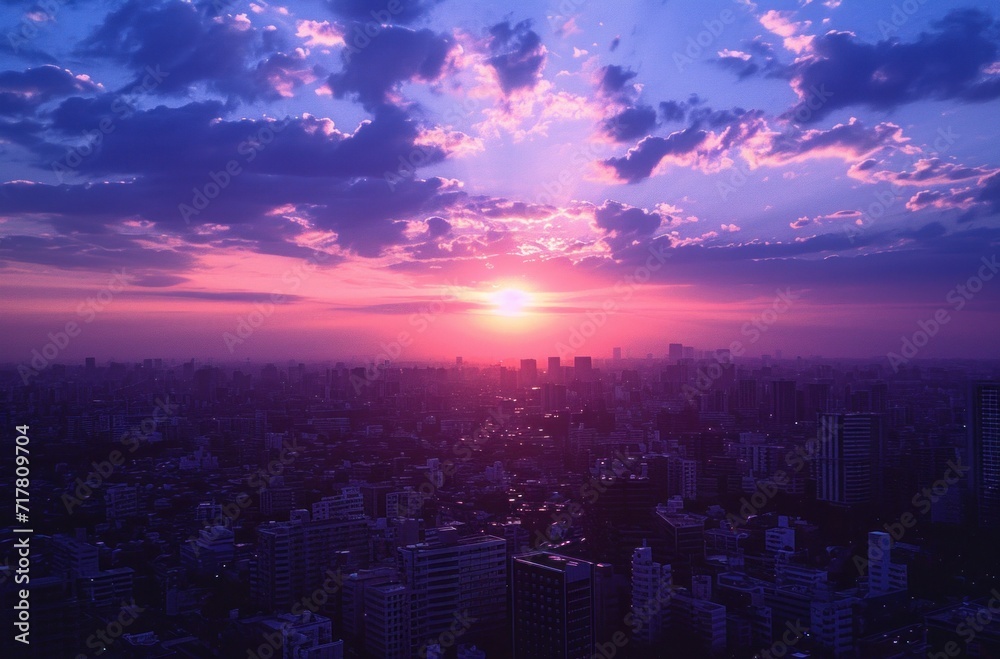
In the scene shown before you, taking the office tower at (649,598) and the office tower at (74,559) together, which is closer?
the office tower at (649,598)

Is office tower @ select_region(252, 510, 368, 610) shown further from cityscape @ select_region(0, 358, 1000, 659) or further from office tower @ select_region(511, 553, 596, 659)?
office tower @ select_region(511, 553, 596, 659)

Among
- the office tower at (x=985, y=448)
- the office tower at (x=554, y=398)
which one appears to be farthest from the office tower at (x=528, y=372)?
the office tower at (x=985, y=448)

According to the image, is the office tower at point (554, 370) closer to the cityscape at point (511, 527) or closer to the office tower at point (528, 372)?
the office tower at point (528, 372)

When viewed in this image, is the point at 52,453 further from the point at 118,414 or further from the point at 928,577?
the point at 928,577

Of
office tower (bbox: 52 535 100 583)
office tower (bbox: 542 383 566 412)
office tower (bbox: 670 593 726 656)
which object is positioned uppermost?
office tower (bbox: 542 383 566 412)

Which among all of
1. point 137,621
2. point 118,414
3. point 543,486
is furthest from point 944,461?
point 118,414

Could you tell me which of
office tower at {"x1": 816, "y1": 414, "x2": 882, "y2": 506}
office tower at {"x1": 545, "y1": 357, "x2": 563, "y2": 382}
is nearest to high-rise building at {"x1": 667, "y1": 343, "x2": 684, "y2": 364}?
office tower at {"x1": 545, "y1": 357, "x2": 563, "y2": 382}

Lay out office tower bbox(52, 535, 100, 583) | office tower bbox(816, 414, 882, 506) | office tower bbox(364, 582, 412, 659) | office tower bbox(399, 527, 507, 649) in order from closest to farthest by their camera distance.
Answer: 1. office tower bbox(364, 582, 412, 659)
2. office tower bbox(399, 527, 507, 649)
3. office tower bbox(52, 535, 100, 583)
4. office tower bbox(816, 414, 882, 506)

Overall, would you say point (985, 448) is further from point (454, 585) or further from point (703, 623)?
point (454, 585)
